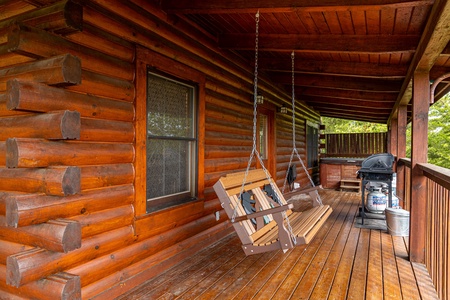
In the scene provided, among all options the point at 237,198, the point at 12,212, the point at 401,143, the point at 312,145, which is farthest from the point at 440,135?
the point at 12,212

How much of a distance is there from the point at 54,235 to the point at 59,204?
0.86 feet

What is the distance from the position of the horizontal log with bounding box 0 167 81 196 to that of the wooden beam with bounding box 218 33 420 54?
117 inches

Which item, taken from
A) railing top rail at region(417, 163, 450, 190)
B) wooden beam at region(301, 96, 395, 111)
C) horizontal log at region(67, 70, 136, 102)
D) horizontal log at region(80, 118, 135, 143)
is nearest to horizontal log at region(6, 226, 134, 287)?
horizontal log at region(80, 118, 135, 143)

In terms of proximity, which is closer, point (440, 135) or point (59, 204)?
point (59, 204)

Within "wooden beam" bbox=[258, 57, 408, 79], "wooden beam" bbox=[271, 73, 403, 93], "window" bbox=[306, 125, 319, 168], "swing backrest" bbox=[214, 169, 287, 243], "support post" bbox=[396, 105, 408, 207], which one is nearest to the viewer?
"swing backrest" bbox=[214, 169, 287, 243]

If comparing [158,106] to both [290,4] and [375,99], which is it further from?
[375,99]

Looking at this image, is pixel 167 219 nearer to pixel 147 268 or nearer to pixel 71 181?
pixel 147 268

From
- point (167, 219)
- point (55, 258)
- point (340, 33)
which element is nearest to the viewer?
point (55, 258)

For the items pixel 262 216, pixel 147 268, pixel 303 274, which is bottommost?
pixel 303 274

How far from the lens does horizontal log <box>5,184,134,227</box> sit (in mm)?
2039

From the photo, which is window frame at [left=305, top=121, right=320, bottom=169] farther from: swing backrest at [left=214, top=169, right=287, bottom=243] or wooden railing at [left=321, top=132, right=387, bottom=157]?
swing backrest at [left=214, top=169, right=287, bottom=243]

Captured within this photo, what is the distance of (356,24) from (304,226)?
2.33 m

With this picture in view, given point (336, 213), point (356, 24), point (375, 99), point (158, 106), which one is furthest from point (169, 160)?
point (375, 99)

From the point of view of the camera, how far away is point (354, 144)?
12.8m
